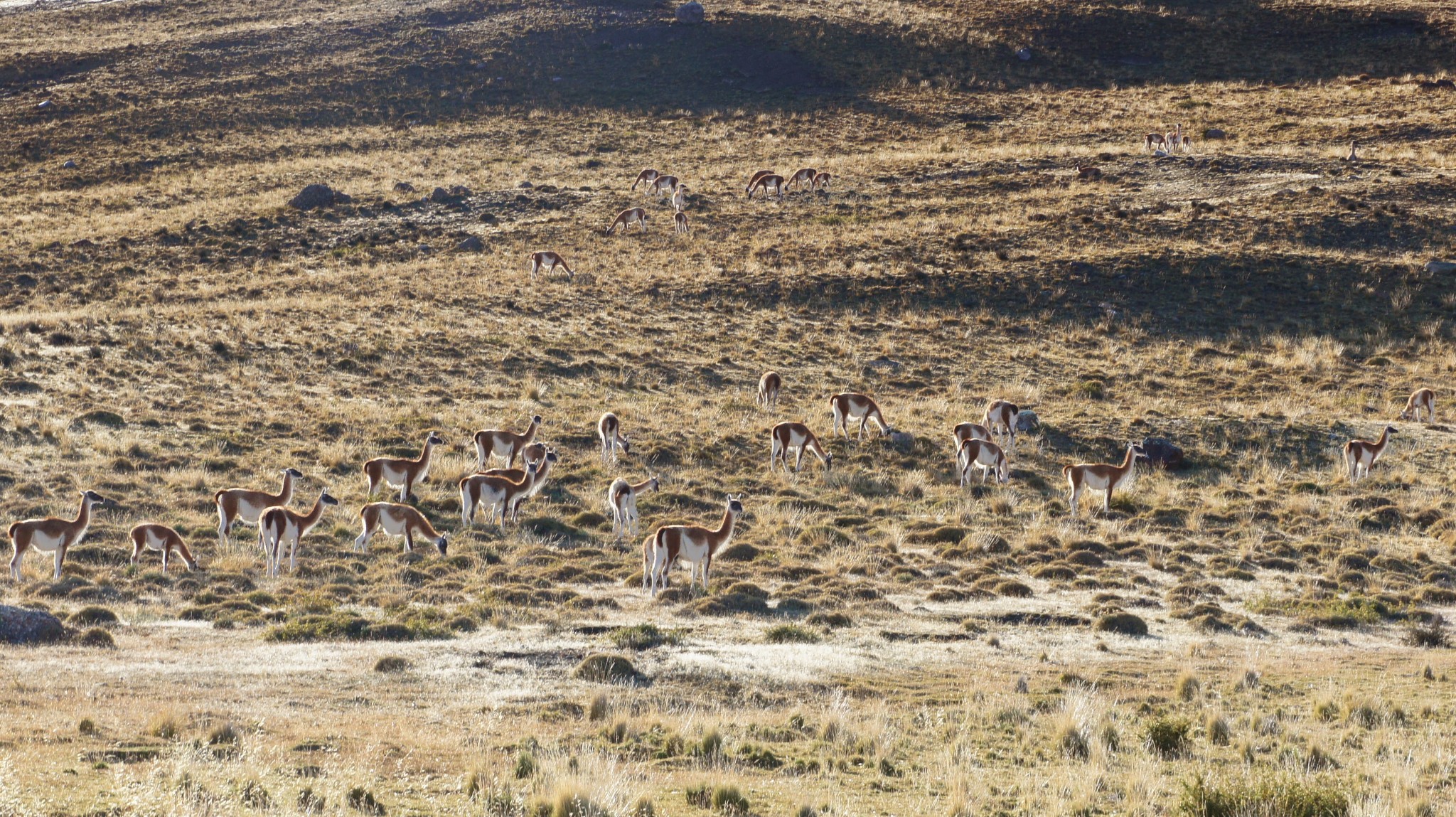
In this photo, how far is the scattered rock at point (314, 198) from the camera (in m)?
54.6

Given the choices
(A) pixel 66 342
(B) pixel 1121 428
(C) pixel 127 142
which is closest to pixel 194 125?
(C) pixel 127 142

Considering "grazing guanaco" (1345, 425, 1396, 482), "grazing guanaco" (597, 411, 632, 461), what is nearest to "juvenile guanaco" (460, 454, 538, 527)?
"grazing guanaco" (597, 411, 632, 461)

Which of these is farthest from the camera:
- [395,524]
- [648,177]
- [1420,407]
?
[648,177]

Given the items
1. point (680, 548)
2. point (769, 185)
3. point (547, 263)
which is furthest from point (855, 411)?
point (769, 185)

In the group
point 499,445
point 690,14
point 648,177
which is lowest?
point 499,445

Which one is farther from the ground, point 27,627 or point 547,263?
point 547,263

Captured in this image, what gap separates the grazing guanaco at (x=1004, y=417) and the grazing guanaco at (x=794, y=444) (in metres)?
4.08

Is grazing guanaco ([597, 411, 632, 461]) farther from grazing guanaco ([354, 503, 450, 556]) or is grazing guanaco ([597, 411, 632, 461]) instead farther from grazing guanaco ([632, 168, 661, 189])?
grazing guanaco ([632, 168, 661, 189])

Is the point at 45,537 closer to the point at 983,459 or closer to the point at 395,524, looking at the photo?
the point at 395,524

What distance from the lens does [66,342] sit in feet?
112

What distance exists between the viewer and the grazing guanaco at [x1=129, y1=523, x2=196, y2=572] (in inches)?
680

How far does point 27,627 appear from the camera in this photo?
44.3ft

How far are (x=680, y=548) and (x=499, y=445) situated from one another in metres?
8.51

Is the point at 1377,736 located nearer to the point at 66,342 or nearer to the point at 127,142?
the point at 66,342
